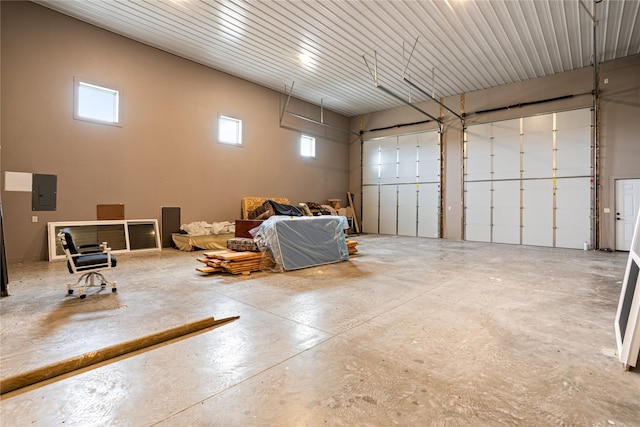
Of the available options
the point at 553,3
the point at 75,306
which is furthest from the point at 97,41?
the point at 553,3

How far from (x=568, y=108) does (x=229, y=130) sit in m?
10.1

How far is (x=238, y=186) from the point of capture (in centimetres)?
954

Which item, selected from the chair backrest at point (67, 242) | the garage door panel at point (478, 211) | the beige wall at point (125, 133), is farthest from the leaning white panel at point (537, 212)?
the chair backrest at point (67, 242)

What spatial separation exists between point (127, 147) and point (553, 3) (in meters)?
9.62

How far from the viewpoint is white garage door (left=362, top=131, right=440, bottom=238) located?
11.4 metres

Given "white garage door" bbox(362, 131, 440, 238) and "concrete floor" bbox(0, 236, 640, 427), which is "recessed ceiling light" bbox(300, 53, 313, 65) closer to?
"white garage door" bbox(362, 131, 440, 238)

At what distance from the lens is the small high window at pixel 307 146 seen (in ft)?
38.1

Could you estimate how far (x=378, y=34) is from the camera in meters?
6.95

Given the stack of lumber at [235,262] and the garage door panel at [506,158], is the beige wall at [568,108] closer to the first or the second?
the garage door panel at [506,158]

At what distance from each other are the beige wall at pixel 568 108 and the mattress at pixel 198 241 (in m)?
7.90

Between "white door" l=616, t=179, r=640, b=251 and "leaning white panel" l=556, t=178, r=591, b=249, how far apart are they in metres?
0.59

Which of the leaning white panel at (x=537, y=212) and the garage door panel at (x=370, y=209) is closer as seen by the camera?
the leaning white panel at (x=537, y=212)

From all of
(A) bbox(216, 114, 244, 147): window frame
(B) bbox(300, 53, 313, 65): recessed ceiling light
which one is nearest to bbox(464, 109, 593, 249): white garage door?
(B) bbox(300, 53, 313, 65): recessed ceiling light

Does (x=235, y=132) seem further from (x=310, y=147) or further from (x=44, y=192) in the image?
(x=44, y=192)
